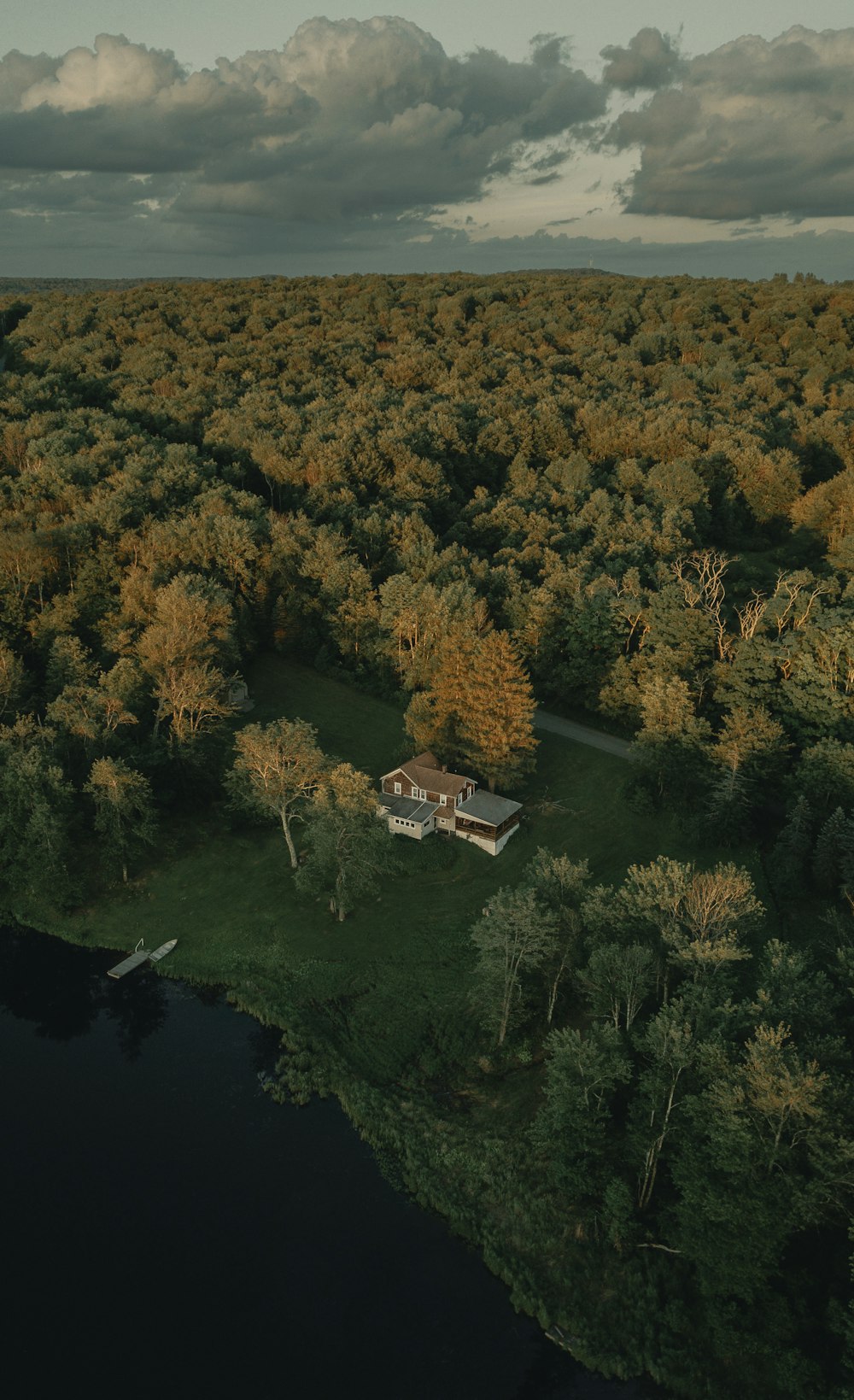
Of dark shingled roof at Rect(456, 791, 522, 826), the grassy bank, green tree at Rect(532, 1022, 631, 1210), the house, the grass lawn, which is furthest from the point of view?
the house

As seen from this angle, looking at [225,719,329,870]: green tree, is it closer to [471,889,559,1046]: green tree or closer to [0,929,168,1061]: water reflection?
[0,929,168,1061]: water reflection

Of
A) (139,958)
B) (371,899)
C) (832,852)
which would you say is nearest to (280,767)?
(371,899)

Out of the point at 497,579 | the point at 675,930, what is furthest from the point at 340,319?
the point at 675,930

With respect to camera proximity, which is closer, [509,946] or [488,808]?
[509,946]

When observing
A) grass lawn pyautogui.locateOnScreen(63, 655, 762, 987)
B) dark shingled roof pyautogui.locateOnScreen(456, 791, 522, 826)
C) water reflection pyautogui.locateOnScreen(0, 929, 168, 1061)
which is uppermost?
dark shingled roof pyautogui.locateOnScreen(456, 791, 522, 826)

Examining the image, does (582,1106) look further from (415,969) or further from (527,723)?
(527,723)

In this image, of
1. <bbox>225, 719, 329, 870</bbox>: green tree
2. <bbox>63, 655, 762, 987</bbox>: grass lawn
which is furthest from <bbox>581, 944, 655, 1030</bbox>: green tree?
<bbox>225, 719, 329, 870</bbox>: green tree

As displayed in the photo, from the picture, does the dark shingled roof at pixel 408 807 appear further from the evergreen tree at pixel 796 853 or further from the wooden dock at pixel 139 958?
the evergreen tree at pixel 796 853
